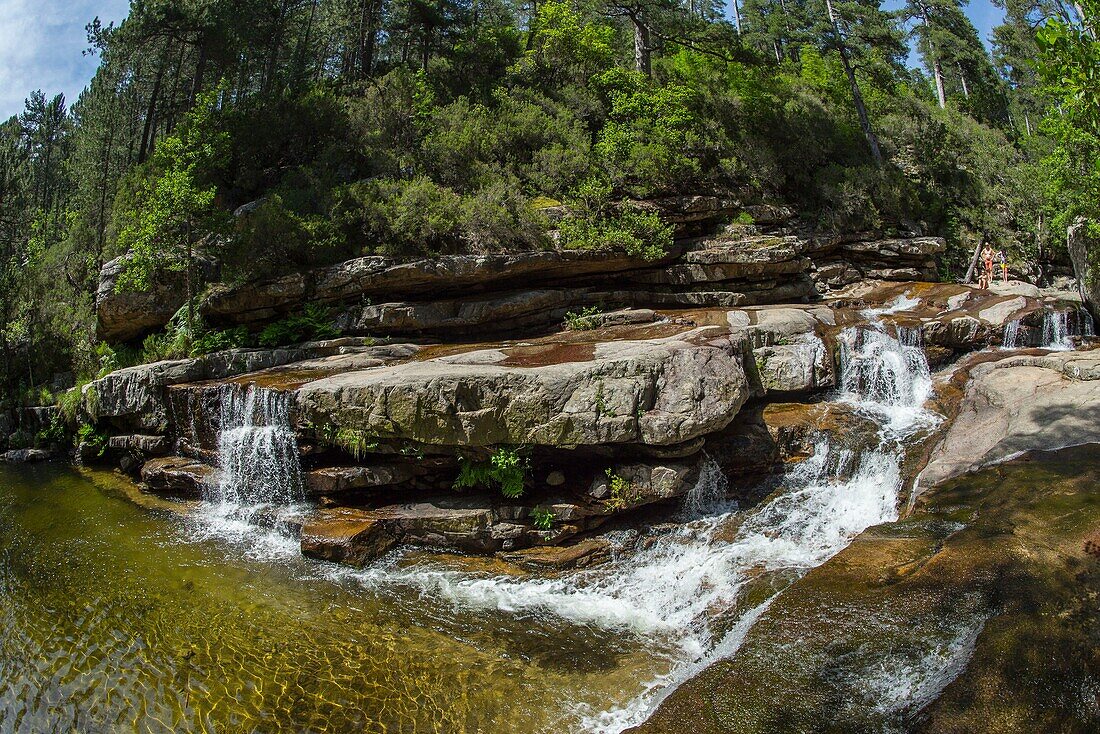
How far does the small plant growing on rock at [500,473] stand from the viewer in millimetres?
10305

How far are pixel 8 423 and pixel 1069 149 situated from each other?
105ft

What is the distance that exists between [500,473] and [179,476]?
25.0 ft

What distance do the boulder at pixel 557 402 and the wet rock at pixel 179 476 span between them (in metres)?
4.25

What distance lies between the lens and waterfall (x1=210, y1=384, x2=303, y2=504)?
38.9ft

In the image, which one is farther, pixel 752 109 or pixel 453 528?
pixel 752 109

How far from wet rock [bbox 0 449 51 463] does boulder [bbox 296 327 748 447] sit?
12.8 metres

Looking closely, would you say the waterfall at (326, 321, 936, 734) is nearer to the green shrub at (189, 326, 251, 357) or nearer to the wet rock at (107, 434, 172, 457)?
the wet rock at (107, 434, 172, 457)

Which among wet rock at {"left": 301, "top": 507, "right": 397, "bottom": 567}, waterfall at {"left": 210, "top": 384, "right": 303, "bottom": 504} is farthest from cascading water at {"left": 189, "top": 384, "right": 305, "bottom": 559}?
wet rock at {"left": 301, "top": 507, "right": 397, "bottom": 567}

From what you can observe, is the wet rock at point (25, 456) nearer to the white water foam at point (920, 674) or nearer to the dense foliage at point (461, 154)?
the dense foliage at point (461, 154)

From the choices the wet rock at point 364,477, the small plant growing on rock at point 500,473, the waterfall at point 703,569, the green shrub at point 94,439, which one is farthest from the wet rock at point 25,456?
the small plant growing on rock at point 500,473

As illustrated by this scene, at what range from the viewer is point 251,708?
656cm

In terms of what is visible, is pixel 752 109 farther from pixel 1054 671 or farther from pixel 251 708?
pixel 251 708

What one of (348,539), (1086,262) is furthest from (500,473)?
(1086,262)

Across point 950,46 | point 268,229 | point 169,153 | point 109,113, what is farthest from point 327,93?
point 950,46
